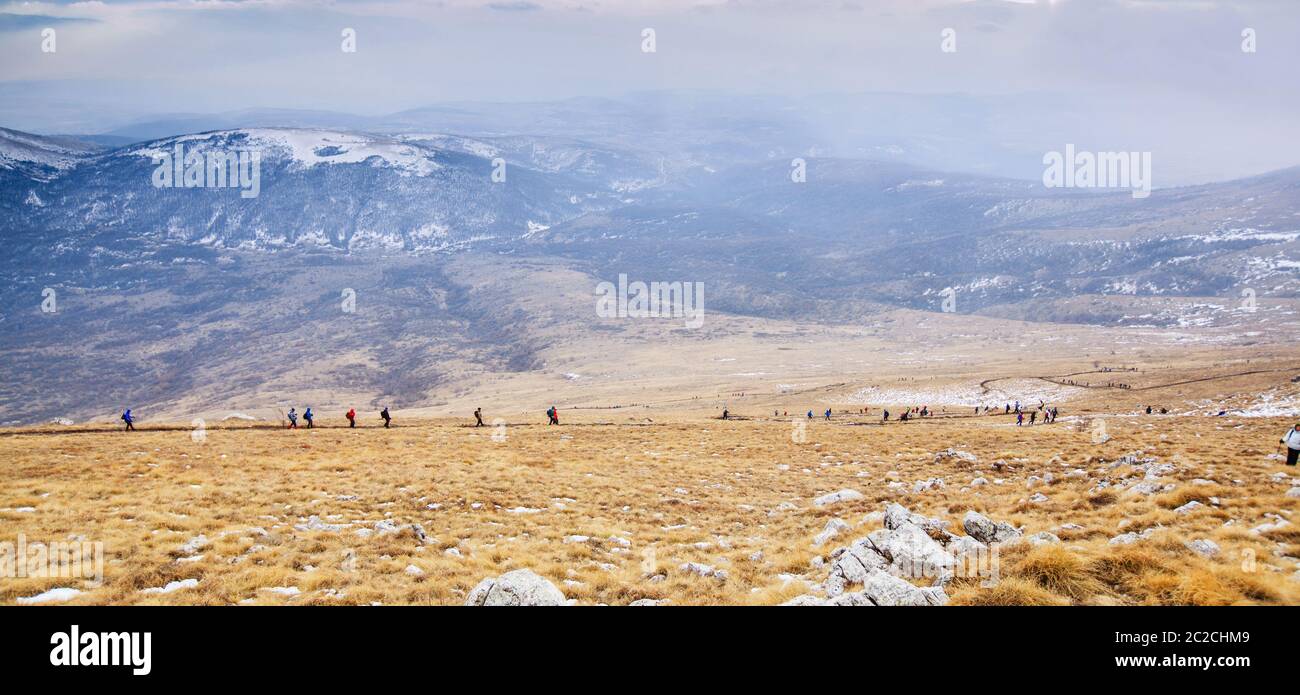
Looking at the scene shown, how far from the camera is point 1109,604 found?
8.29 m

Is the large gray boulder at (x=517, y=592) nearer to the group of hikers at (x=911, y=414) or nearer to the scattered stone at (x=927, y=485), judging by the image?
the scattered stone at (x=927, y=485)

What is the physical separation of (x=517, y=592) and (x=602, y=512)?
11.4 metres

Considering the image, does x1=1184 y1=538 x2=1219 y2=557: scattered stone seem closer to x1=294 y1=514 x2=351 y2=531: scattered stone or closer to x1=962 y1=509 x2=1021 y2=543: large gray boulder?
x1=962 y1=509 x2=1021 y2=543: large gray boulder

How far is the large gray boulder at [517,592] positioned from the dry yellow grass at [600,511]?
81.2 inches

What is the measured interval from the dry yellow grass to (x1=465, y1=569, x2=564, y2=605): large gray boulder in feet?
6.77

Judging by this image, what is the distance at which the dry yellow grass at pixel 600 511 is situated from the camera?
10203 millimetres

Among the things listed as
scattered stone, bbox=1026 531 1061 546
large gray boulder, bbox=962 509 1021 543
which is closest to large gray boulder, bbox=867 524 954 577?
large gray boulder, bbox=962 509 1021 543

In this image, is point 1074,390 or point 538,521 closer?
point 538,521

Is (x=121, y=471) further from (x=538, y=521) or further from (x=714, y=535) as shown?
(x=714, y=535)

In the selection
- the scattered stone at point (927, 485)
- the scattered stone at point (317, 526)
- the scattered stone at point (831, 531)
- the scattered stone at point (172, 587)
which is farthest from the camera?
the scattered stone at point (927, 485)

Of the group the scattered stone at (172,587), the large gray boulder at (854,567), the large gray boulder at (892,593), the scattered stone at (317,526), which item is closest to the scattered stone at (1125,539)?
the large gray boulder at (854,567)

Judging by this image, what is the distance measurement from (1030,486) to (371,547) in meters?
20.3
